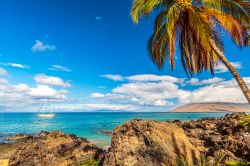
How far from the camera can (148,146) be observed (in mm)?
10750

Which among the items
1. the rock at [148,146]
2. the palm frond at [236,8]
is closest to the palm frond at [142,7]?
the palm frond at [236,8]

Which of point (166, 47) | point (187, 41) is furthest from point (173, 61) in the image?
point (166, 47)

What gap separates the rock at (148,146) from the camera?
34.4 ft

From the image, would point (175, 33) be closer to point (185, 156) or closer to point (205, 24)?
point (205, 24)

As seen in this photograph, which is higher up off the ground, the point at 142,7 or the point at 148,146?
the point at 142,7

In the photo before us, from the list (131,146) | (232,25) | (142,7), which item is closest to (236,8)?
(232,25)

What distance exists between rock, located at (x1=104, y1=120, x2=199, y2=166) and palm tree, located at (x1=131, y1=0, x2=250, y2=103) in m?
2.76

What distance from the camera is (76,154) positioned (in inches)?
550

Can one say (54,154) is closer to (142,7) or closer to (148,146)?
(148,146)

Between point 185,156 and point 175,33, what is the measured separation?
482 cm

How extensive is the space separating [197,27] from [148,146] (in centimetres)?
499

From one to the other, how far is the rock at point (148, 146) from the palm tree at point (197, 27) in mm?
2765

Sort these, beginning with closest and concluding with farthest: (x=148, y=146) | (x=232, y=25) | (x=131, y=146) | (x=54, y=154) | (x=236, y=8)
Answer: (x=236, y=8), (x=232, y=25), (x=148, y=146), (x=131, y=146), (x=54, y=154)

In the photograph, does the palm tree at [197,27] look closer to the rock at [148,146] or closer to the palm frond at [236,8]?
the palm frond at [236,8]
